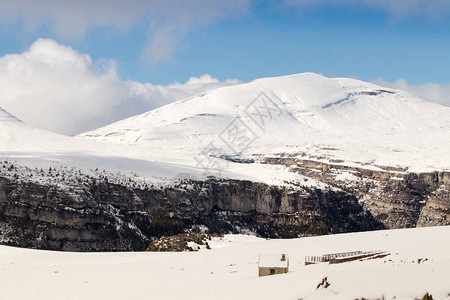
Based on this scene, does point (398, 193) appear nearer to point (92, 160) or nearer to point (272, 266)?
point (92, 160)

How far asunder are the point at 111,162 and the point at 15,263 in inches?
2795

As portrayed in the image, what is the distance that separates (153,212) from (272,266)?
67457mm

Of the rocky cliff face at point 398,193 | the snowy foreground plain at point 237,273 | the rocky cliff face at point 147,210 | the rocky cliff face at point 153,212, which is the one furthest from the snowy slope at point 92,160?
the snowy foreground plain at point 237,273

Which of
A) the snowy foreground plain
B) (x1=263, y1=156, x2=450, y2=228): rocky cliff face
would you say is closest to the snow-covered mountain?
(x1=263, y1=156, x2=450, y2=228): rocky cliff face

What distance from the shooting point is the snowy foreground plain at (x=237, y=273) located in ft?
92.8

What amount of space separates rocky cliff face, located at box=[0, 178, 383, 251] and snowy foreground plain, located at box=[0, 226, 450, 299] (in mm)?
38031

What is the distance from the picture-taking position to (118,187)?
107 metres

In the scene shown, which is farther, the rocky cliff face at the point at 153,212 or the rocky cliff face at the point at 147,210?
the rocky cliff face at the point at 147,210

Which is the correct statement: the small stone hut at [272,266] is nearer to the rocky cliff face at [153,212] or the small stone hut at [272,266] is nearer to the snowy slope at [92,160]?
the rocky cliff face at [153,212]

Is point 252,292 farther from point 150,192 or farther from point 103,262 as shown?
point 150,192

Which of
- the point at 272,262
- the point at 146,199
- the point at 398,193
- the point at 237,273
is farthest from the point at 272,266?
the point at 398,193

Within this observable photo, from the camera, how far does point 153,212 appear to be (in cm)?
10769

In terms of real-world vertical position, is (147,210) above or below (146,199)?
below

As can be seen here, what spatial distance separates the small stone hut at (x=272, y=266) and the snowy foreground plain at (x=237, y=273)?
0.83 metres
